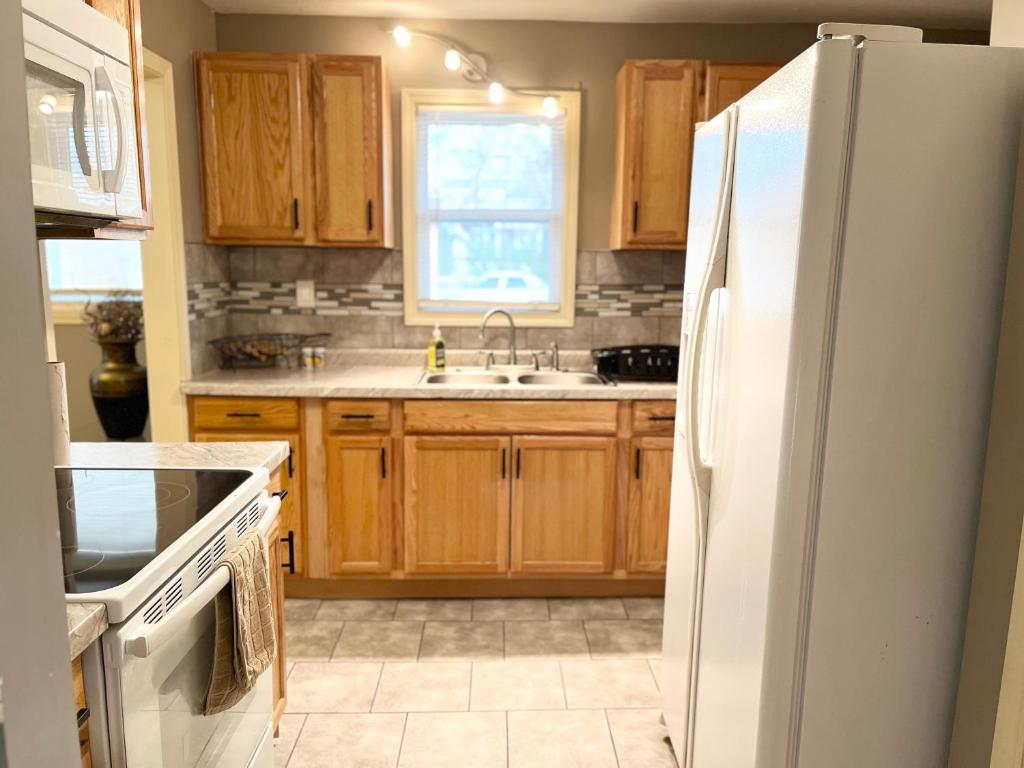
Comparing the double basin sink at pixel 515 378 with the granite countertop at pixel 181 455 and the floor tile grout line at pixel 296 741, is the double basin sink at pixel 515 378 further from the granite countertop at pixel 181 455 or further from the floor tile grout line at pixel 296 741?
the floor tile grout line at pixel 296 741

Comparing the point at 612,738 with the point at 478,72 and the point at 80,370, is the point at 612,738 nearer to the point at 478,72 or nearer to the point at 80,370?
the point at 478,72

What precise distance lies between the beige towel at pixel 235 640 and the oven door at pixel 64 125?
72 cm

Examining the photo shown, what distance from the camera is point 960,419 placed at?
1.28m

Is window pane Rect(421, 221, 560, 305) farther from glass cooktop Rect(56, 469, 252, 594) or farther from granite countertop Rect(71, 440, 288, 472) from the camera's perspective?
glass cooktop Rect(56, 469, 252, 594)

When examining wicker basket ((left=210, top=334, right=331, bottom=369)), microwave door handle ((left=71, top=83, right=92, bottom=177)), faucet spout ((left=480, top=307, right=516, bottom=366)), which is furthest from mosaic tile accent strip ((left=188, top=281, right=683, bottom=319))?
microwave door handle ((left=71, top=83, right=92, bottom=177))

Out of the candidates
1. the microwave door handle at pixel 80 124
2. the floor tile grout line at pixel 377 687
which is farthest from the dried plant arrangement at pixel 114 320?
the microwave door handle at pixel 80 124

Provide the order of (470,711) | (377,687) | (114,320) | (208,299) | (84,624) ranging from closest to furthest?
(84,624) → (470,711) → (377,687) → (208,299) → (114,320)

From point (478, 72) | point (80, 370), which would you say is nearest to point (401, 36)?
point (478, 72)

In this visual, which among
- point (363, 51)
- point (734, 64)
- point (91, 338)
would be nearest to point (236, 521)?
point (363, 51)

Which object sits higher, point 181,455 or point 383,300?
point 383,300

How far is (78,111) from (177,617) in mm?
871

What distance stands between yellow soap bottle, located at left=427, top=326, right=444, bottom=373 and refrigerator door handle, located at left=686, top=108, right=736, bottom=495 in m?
1.81

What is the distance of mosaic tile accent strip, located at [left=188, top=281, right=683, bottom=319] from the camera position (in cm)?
356

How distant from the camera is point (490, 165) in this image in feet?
11.5
